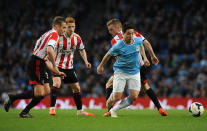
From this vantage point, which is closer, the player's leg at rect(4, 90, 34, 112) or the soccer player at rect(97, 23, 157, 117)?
the soccer player at rect(97, 23, 157, 117)

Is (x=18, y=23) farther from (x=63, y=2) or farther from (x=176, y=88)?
(x=176, y=88)

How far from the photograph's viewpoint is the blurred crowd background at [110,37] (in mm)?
16625

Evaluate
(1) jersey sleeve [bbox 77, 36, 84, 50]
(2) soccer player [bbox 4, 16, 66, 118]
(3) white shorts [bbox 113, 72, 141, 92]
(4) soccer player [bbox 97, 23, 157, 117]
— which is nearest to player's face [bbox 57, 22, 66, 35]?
(2) soccer player [bbox 4, 16, 66, 118]

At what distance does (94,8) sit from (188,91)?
958 centimetres

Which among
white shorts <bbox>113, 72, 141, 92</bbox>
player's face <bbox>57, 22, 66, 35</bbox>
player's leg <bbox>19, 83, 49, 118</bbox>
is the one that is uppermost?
player's face <bbox>57, 22, 66, 35</bbox>

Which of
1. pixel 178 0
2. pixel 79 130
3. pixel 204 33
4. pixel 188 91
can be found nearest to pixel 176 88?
pixel 188 91

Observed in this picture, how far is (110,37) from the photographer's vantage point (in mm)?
19641

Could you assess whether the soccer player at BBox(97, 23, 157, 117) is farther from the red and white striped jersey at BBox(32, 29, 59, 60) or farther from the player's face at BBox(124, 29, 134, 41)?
the red and white striped jersey at BBox(32, 29, 59, 60)

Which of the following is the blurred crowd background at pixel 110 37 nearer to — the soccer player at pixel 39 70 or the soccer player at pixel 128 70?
the soccer player at pixel 128 70

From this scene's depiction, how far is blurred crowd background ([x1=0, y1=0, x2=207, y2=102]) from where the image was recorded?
655 inches

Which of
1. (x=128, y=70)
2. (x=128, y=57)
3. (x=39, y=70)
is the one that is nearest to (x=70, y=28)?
(x=39, y=70)

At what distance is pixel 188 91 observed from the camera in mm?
15508

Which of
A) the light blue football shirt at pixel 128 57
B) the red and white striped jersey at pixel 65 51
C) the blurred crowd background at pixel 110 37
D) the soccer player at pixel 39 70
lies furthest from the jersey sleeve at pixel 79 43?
→ the blurred crowd background at pixel 110 37

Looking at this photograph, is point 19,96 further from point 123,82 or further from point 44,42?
point 123,82
